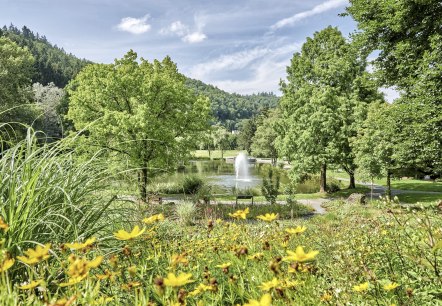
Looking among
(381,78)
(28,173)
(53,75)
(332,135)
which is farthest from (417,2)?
(53,75)

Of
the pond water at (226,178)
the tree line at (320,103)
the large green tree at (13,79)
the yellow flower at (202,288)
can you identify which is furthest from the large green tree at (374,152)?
the large green tree at (13,79)

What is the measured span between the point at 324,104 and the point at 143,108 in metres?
13.4

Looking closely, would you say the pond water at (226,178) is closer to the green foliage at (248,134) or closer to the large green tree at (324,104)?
the large green tree at (324,104)

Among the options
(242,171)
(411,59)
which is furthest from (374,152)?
(242,171)

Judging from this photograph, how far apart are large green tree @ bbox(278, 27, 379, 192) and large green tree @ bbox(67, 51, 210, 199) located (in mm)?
8502

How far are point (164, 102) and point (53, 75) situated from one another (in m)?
96.2

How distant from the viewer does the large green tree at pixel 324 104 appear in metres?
22.4

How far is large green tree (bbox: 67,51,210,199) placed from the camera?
604 inches

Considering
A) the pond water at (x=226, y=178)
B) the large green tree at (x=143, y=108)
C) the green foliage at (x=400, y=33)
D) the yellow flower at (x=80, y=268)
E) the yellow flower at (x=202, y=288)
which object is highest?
the green foliage at (x=400, y=33)

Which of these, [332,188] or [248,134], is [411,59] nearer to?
[332,188]

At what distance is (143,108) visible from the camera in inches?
576

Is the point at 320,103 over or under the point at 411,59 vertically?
under

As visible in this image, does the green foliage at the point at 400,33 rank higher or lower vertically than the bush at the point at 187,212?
higher

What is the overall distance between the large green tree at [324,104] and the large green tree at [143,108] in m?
8.50
